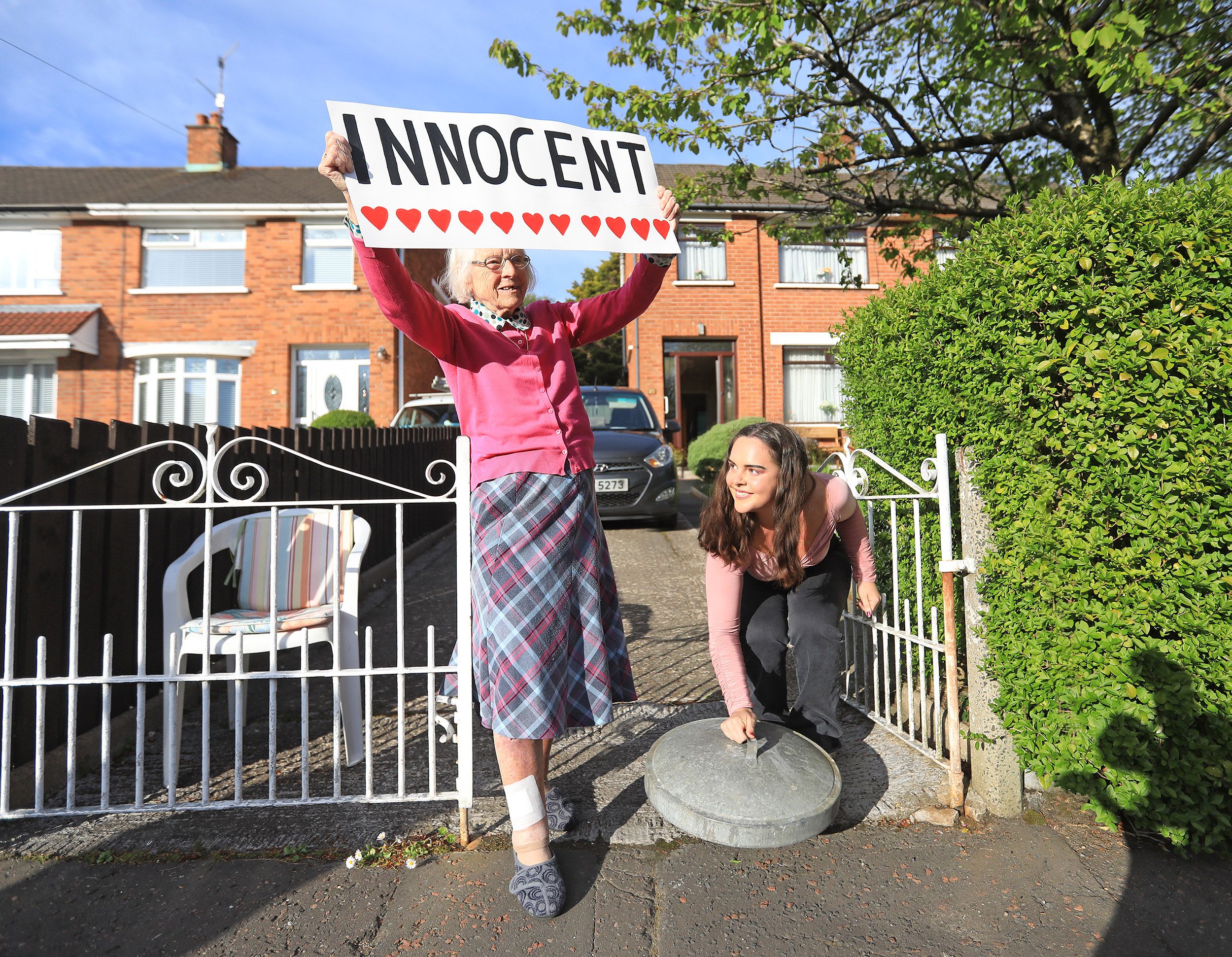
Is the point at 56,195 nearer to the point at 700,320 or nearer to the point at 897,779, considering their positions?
the point at 700,320

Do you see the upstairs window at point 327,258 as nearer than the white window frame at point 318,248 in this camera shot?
No

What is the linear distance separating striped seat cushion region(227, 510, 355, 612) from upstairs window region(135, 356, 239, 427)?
15604 millimetres

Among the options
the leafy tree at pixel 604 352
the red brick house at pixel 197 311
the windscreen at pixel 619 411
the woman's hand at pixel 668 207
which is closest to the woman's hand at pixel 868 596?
the woman's hand at pixel 668 207

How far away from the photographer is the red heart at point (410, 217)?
2006 millimetres

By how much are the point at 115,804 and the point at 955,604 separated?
10.2ft

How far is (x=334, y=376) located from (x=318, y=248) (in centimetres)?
303

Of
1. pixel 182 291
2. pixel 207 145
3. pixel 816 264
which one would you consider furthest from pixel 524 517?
pixel 207 145

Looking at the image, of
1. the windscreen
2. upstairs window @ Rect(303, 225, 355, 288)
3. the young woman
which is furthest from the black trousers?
upstairs window @ Rect(303, 225, 355, 288)

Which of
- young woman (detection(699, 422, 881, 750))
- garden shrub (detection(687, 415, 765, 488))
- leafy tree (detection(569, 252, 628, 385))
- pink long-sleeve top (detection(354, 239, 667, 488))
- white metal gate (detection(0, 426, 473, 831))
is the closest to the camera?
pink long-sleeve top (detection(354, 239, 667, 488))

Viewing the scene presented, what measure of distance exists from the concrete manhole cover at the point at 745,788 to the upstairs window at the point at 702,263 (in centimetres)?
1588

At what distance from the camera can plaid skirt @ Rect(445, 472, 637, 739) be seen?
2.09 metres

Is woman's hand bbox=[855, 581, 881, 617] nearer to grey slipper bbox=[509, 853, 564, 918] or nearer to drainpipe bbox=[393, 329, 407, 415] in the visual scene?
grey slipper bbox=[509, 853, 564, 918]

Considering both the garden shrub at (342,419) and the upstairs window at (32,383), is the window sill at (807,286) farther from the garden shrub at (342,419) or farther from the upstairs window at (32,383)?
the upstairs window at (32,383)

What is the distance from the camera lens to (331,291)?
56.9 ft
